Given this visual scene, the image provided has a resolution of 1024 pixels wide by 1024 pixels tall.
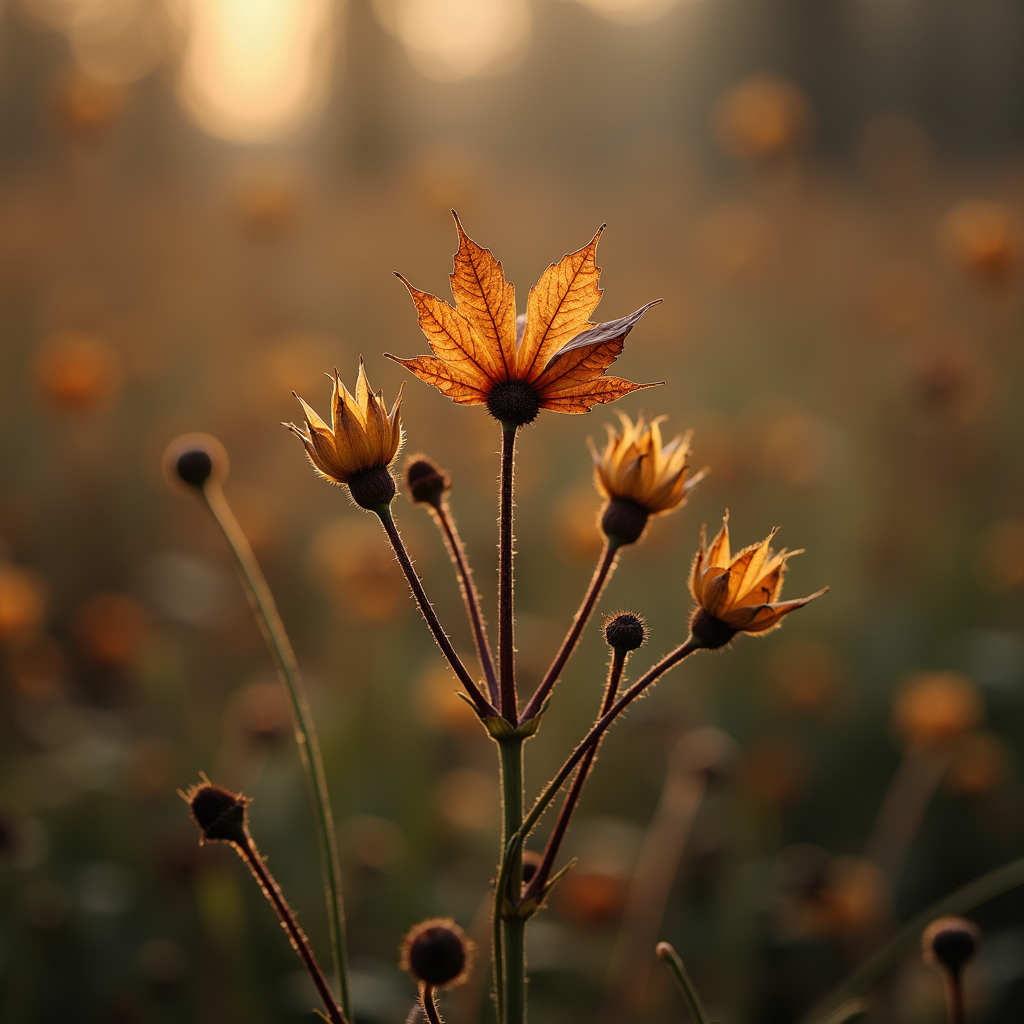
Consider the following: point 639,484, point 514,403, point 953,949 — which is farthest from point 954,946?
point 514,403

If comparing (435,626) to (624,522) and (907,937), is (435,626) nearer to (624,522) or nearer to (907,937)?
(624,522)

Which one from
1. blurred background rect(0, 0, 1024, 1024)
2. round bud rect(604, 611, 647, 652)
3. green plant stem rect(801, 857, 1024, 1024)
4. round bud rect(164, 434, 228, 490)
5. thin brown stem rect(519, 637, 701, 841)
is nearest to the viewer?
thin brown stem rect(519, 637, 701, 841)

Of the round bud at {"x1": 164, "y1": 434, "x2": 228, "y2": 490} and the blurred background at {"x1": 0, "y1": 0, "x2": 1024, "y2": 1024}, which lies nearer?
the round bud at {"x1": 164, "y1": 434, "x2": 228, "y2": 490}

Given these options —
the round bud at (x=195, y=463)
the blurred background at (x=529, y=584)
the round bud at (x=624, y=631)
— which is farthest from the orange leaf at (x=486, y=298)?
the blurred background at (x=529, y=584)

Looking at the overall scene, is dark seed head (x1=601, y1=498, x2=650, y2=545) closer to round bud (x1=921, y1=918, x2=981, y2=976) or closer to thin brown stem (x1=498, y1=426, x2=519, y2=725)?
thin brown stem (x1=498, y1=426, x2=519, y2=725)

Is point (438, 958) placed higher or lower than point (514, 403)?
lower

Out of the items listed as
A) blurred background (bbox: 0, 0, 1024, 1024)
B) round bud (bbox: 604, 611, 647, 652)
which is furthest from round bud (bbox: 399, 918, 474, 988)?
blurred background (bbox: 0, 0, 1024, 1024)
